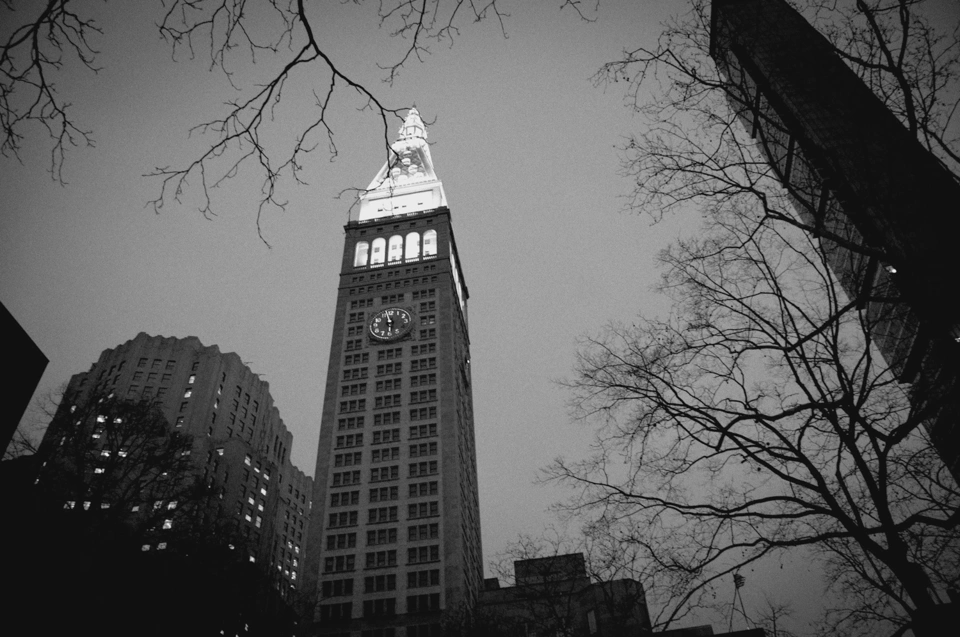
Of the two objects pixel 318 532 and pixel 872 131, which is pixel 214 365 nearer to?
pixel 318 532

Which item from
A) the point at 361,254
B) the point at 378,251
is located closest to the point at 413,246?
the point at 378,251

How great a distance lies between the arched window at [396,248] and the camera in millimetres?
88000

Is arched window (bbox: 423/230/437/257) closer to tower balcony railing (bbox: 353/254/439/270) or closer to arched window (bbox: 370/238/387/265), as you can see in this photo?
tower balcony railing (bbox: 353/254/439/270)

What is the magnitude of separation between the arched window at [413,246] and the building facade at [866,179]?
248 feet

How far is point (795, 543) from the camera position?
8336 millimetres

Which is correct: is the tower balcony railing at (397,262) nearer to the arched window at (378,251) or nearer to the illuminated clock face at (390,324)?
the arched window at (378,251)

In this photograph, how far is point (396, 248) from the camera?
89500 mm

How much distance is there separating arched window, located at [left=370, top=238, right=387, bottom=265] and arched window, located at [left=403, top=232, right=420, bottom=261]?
→ 4.16 m

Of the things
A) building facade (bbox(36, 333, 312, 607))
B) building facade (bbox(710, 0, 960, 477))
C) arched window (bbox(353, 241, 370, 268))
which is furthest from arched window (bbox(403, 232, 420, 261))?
building facade (bbox(710, 0, 960, 477))

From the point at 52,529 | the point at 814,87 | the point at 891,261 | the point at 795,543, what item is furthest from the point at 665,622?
the point at 52,529

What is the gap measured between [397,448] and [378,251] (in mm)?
37813

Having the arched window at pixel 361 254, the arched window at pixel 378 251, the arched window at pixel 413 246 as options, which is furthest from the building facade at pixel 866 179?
the arched window at pixel 361 254

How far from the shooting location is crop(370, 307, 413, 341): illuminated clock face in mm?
75562

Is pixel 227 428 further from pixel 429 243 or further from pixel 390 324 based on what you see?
pixel 429 243
